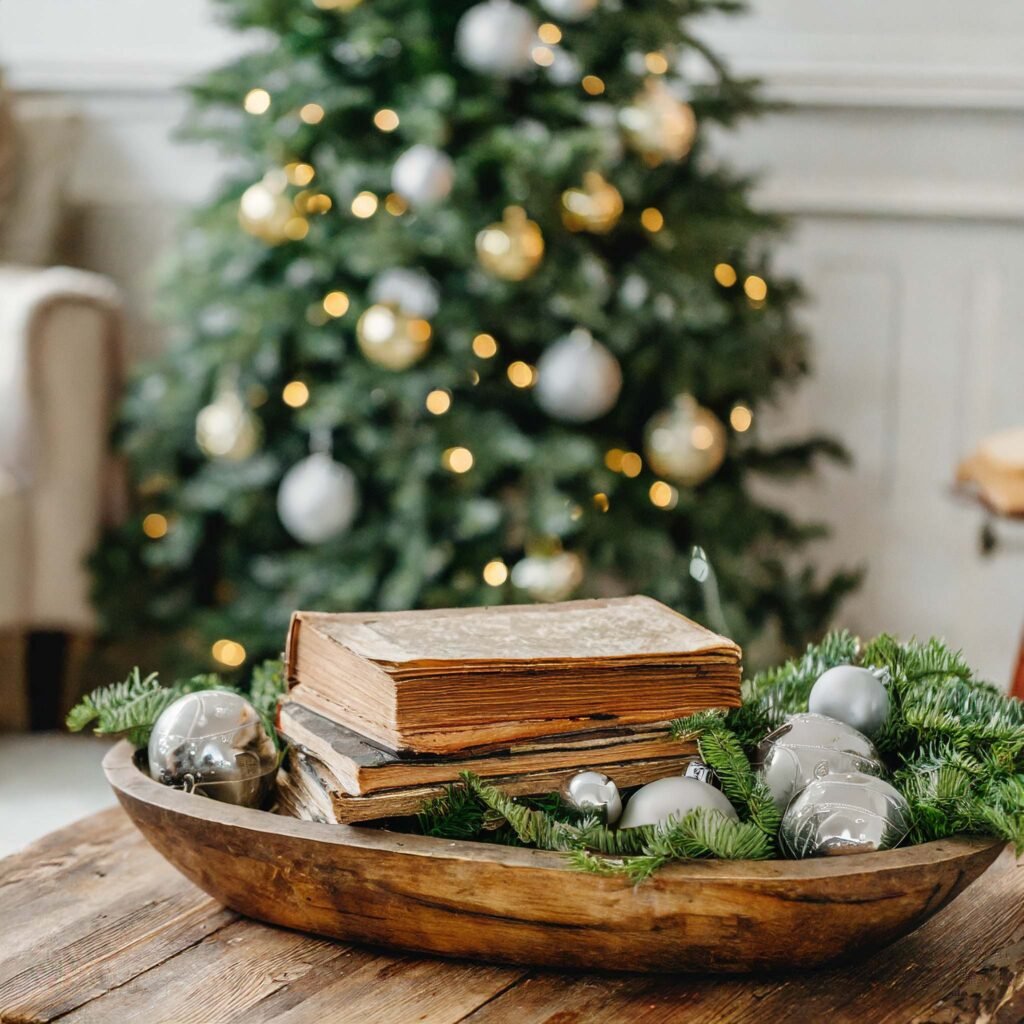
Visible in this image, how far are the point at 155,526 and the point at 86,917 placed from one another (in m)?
1.57

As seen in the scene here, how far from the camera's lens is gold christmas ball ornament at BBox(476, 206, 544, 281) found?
1.91 metres

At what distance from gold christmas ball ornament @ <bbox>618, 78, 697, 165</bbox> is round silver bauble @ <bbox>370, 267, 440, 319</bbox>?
37 cm

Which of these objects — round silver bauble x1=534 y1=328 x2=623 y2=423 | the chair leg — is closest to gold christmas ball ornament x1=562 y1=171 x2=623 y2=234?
round silver bauble x1=534 y1=328 x2=623 y2=423

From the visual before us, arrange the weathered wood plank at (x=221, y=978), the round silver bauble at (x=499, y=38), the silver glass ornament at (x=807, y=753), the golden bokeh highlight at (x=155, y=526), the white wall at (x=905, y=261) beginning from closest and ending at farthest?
the weathered wood plank at (x=221, y=978) → the silver glass ornament at (x=807, y=753) → the round silver bauble at (x=499, y=38) → the golden bokeh highlight at (x=155, y=526) → the white wall at (x=905, y=261)

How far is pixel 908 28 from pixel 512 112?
2.73ft

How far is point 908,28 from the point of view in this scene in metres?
2.40

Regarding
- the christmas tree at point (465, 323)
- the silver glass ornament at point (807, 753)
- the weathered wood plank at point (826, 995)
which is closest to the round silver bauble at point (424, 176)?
the christmas tree at point (465, 323)

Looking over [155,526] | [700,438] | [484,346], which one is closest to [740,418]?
[700,438]

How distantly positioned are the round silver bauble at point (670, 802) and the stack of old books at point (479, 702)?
0.03 metres

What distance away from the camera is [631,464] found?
207 centimetres

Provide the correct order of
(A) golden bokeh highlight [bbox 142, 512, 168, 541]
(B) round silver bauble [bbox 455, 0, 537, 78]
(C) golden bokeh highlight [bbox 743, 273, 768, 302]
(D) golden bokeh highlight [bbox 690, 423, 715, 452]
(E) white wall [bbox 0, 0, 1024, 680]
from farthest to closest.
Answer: (E) white wall [bbox 0, 0, 1024, 680]
(A) golden bokeh highlight [bbox 142, 512, 168, 541]
(C) golden bokeh highlight [bbox 743, 273, 768, 302]
(D) golden bokeh highlight [bbox 690, 423, 715, 452]
(B) round silver bauble [bbox 455, 0, 537, 78]

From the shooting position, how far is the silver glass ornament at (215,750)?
781 mm

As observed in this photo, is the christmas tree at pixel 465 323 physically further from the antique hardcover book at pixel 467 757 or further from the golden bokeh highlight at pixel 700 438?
the antique hardcover book at pixel 467 757

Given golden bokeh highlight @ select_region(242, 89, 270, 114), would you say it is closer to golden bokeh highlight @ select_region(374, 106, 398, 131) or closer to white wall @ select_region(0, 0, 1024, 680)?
golden bokeh highlight @ select_region(374, 106, 398, 131)
